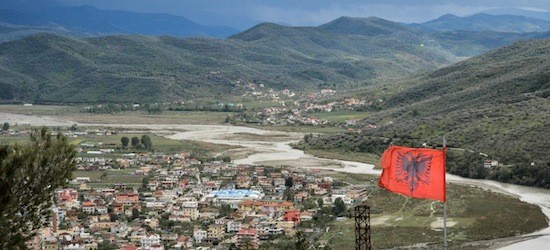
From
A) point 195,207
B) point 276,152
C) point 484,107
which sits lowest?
point 195,207

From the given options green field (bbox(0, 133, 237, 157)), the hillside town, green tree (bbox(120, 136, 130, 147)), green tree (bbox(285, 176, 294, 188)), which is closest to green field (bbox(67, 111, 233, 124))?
green field (bbox(0, 133, 237, 157))

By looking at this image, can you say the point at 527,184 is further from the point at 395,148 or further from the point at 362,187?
the point at 395,148

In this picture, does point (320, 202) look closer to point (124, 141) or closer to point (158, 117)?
point (124, 141)

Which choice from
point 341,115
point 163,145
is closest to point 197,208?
point 163,145

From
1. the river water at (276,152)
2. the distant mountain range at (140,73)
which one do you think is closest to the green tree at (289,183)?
the river water at (276,152)

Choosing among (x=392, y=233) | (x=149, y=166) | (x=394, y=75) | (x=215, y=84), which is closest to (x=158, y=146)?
(x=149, y=166)
